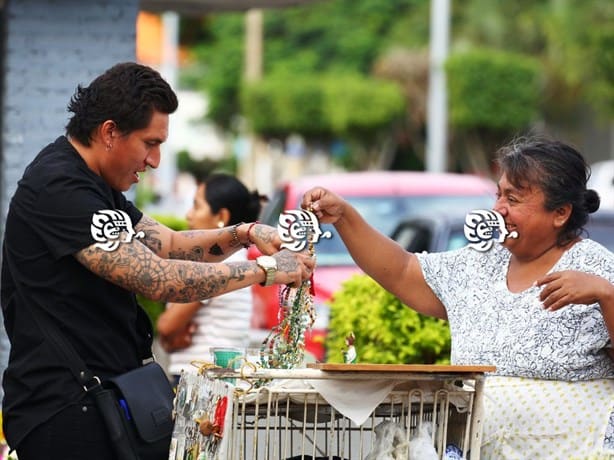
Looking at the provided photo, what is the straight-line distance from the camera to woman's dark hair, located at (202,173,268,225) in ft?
20.4

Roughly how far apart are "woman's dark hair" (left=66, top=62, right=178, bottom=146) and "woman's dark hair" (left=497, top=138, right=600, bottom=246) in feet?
3.84

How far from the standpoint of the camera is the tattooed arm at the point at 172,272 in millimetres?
3709

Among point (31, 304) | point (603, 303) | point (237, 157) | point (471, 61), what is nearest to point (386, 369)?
point (603, 303)

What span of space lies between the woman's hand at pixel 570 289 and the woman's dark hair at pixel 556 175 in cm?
42

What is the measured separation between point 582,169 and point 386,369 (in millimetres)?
1155

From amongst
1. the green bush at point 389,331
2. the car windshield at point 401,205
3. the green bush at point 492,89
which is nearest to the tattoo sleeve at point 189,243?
the green bush at point 389,331

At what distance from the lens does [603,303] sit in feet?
13.1

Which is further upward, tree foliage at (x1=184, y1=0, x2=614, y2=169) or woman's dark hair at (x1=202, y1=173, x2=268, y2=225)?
tree foliage at (x1=184, y1=0, x2=614, y2=169)

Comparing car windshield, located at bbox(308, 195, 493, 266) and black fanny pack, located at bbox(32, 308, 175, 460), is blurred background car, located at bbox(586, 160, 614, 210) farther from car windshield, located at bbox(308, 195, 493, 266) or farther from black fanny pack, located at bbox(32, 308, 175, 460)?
black fanny pack, located at bbox(32, 308, 175, 460)

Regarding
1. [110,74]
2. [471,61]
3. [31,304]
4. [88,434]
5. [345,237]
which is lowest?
[88,434]

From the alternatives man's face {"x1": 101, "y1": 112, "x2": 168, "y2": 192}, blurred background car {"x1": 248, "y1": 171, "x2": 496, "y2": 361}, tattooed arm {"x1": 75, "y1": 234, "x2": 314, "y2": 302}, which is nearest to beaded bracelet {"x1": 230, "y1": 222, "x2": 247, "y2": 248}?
tattooed arm {"x1": 75, "y1": 234, "x2": 314, "y2": 302}

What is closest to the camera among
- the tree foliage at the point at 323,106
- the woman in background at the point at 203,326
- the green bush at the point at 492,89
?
the woman in background at the point at 203,326

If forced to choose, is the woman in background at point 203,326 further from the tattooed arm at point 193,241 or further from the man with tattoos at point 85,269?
the man with tattoos at point 85,269

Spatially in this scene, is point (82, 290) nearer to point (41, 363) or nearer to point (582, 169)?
point (41, 363)
